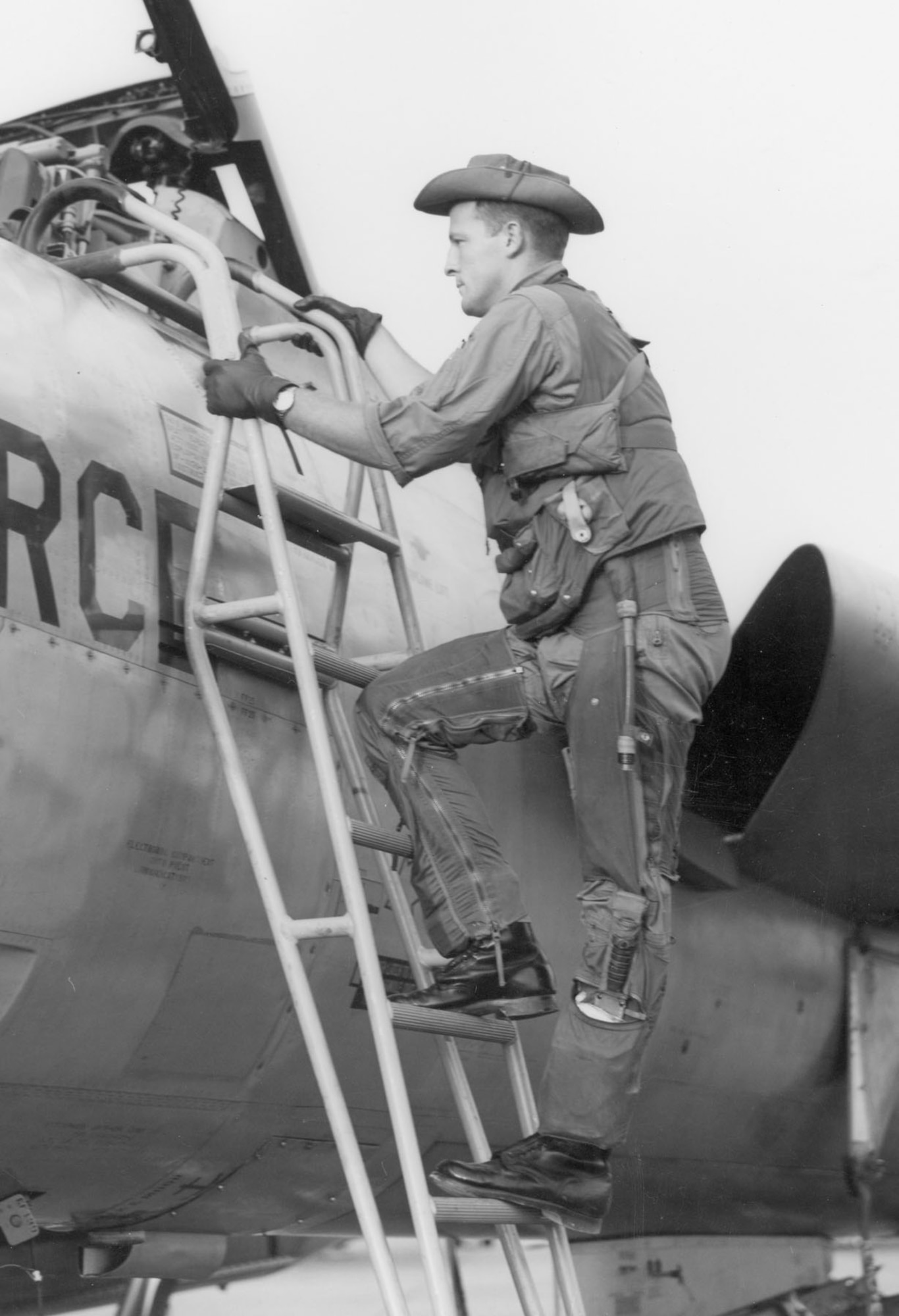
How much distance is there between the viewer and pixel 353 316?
4078 mm

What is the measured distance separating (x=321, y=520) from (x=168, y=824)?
861mm

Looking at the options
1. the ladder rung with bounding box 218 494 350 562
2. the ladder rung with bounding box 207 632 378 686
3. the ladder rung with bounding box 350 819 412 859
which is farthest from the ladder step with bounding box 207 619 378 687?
the ladder rung with bounding box 350 819 412 859

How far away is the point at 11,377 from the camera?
11.0 feet

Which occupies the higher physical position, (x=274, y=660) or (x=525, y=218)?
(x=525, y=218)

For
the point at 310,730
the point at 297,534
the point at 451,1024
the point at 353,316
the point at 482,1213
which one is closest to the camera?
the point at 482,1213

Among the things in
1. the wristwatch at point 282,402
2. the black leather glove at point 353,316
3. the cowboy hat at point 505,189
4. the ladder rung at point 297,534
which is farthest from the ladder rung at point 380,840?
the cowboy hat at point 505,189

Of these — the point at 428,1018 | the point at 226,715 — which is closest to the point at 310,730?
the point at 226,715

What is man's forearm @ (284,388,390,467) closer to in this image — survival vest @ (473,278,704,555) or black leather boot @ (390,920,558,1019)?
survival vest @ (473,278,704,555)

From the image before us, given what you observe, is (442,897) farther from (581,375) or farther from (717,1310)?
(717,1310)

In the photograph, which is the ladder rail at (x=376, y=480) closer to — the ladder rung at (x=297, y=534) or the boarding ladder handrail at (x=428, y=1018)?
the boarding ladder handrail at (x=428, y=1018)

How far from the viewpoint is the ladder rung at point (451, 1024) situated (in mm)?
3107

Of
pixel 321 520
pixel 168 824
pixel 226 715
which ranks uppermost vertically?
pixel 321 520

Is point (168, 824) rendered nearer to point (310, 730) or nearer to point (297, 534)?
point (310, 730)

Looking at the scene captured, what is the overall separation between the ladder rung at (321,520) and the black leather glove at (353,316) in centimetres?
50
